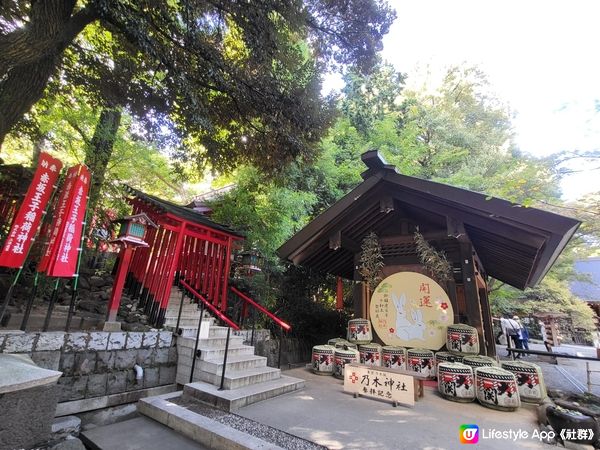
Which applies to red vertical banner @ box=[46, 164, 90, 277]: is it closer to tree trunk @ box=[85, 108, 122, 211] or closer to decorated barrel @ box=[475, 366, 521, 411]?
tree trunk @ box=[85, 108, 122, 211]

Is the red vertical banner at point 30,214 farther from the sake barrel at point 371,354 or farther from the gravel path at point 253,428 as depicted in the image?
the sake barrel at point 371,354

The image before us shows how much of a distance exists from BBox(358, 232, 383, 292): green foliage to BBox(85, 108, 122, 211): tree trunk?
272 inches

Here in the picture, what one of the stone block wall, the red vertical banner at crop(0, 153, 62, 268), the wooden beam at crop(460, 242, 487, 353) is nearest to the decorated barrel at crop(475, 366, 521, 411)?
the wooden beam at crop(460, 242, 487, 353)

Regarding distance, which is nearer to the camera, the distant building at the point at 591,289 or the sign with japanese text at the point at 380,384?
the sign with japanese text at the point at 380,384

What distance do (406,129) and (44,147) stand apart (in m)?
13.0

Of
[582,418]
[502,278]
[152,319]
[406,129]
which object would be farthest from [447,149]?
[152,319]

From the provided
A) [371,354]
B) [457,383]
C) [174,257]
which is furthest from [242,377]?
[457,383]

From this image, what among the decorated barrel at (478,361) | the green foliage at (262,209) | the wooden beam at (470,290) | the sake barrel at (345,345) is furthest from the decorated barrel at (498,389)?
the green foliage at (262,209)

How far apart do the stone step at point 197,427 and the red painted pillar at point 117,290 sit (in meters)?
1.97

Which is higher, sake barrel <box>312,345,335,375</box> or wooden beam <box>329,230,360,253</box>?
wooden beam <box>329,230,360,253</box>

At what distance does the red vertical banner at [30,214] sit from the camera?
430 centimetres

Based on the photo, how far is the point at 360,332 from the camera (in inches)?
253

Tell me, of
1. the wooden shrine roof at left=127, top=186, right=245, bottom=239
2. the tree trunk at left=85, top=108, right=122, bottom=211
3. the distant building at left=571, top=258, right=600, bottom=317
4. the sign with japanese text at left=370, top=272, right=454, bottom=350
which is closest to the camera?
the sign with japanese text at left=370, top=272, right=454, bottom=350

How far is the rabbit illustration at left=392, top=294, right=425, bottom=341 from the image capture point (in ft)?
19.7
